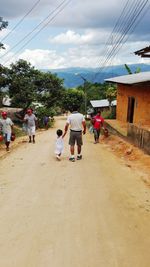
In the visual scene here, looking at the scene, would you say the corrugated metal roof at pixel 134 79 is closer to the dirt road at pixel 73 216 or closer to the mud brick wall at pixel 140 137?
the mud brick wall at pixel 140 137

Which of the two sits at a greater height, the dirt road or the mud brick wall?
the mud brick wall

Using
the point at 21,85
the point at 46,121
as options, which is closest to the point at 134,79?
the point at 46,121

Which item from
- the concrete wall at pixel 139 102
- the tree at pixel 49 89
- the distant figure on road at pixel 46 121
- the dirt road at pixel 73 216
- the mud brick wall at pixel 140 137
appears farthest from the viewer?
the tree at pixel 49 89

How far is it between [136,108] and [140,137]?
763cm

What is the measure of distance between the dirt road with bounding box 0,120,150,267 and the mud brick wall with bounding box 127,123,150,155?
2274 mm

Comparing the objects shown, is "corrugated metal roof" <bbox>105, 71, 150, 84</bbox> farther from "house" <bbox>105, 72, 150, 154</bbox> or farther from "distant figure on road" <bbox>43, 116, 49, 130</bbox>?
"distant figure on road" <bbox>43, 116, 49, 130</bbox>

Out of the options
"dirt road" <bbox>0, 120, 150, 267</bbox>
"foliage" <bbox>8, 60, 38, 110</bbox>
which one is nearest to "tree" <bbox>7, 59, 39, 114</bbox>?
"foliage" <bbox>8, 60, 38, 110</bbox>

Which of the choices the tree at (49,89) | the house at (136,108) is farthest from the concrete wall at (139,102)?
the tree at (49,89)

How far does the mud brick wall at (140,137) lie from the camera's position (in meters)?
13.2

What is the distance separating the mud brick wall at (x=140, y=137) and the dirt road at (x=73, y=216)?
227 cm

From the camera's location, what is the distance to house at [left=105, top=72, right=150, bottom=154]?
46.5ft

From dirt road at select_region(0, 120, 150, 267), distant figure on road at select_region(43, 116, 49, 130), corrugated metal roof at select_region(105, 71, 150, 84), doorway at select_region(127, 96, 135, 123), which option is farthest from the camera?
distant figure on road at select_region(43, 116, 49, 130)

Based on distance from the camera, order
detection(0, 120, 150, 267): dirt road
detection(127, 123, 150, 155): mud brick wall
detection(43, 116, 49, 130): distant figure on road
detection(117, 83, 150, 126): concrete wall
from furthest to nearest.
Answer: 1. detection(43, 116, 49, 130): distant figure on road
2. detection(117, 83, 150, 126): concrete wall
3. detection(127, 123, 150, 155): mud brick wall
4. detection(0, 120, 150, 267): dirt road

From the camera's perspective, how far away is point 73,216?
672 centimetres
